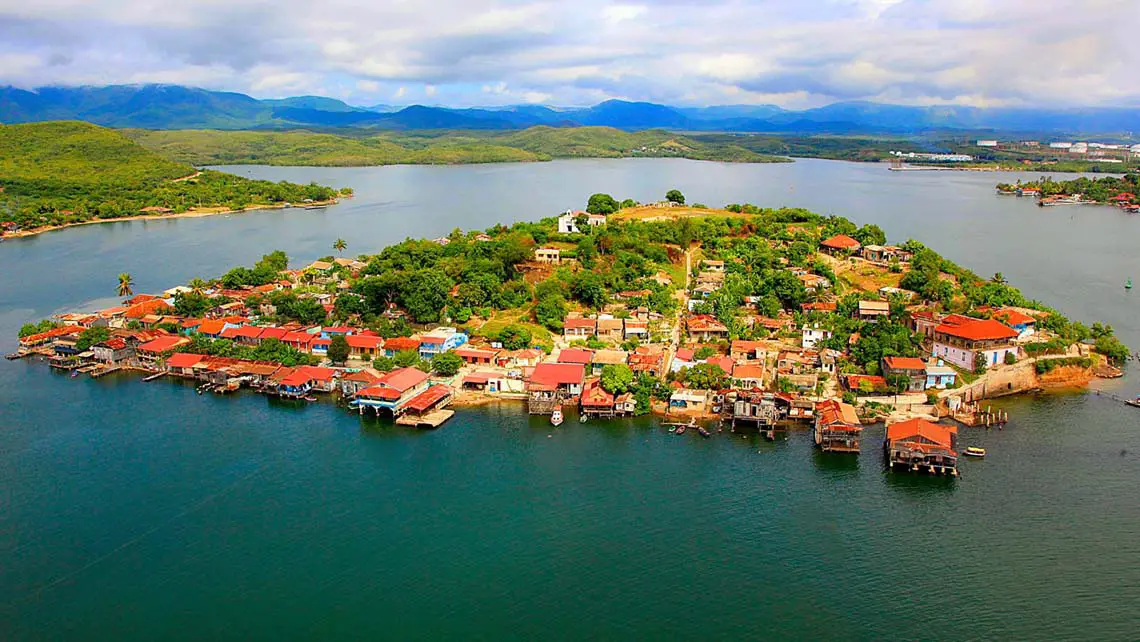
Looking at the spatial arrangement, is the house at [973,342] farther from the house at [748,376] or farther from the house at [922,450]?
the house at [748,376]

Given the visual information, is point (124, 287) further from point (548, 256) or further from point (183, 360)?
point (548, 256)

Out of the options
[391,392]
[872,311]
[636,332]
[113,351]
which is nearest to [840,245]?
[872,311]

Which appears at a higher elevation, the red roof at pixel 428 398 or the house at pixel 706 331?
the house at pixel 706 331

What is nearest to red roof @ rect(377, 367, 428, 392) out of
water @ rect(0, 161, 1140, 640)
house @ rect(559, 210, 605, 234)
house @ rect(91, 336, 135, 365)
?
water @ rect(0, 161, 1140, 640)

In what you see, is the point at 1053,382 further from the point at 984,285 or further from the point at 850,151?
the point at 850,151

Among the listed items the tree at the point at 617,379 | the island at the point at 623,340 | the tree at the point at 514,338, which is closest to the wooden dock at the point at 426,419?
the island at the point at 623,340

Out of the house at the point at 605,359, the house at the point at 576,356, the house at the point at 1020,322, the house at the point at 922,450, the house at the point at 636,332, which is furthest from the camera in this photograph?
the house at the point at 636,332
